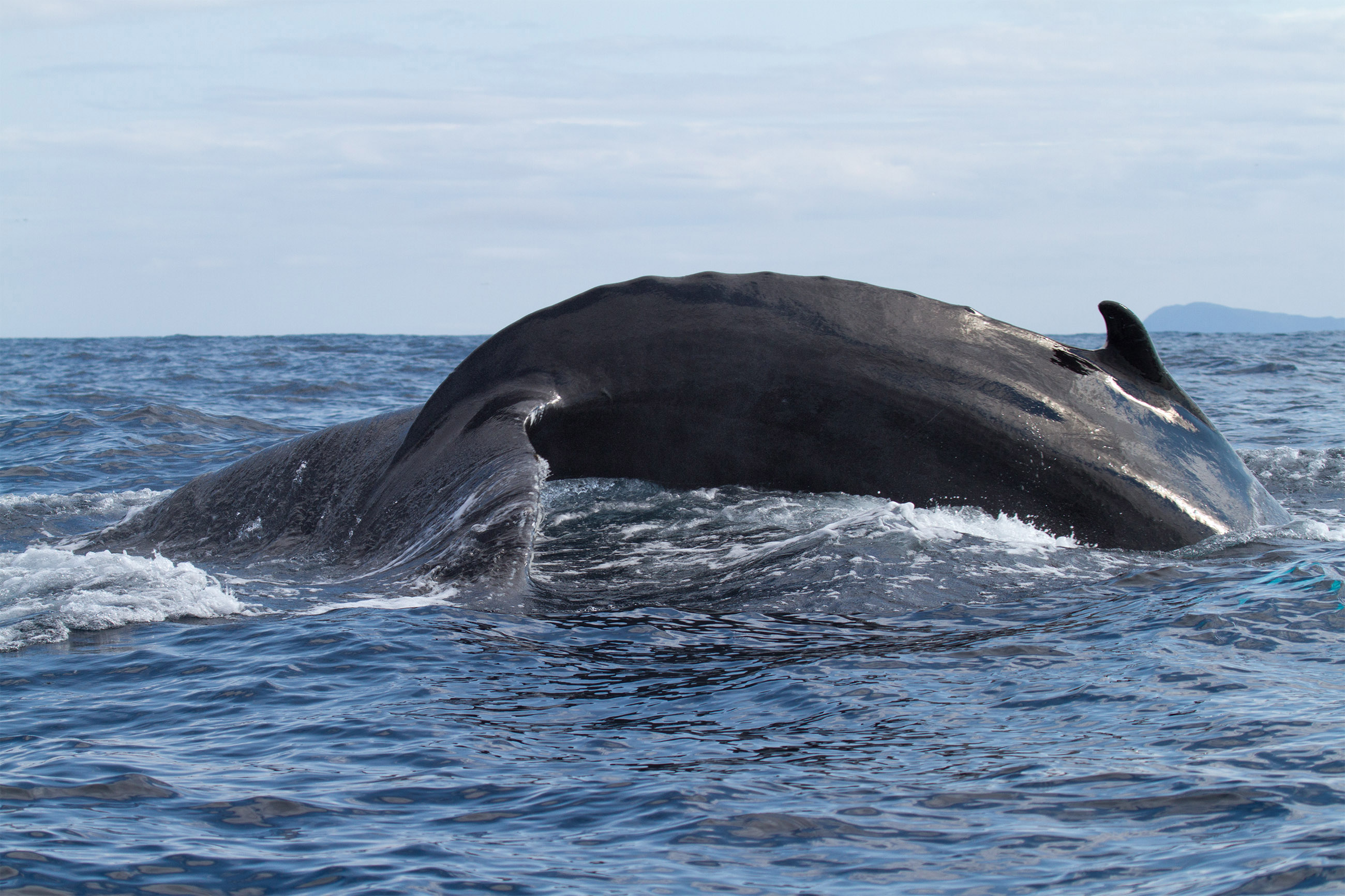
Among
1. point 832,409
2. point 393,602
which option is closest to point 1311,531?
point 832,409

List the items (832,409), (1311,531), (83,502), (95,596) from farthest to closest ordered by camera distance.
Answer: (83,502) → (1311,531) → (832,409) → (95,596)

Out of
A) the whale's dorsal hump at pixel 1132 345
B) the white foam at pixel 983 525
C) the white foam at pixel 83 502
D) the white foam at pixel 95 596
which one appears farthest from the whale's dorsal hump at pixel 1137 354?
the white foam at pixel 83 502

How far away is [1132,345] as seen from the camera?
655 cm

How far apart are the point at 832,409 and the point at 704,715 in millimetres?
2571

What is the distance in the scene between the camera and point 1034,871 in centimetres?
279

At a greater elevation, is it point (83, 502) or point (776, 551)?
point (776, 551)

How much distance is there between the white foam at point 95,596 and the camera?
5.29 meters

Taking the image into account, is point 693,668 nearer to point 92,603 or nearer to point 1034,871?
point 1034,871

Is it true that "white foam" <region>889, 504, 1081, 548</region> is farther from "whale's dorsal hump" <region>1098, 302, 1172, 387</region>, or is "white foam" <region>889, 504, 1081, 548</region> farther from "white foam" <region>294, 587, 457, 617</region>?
"white foam" <region>294, 587, 457, 617</region>

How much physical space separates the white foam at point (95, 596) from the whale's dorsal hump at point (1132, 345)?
15.4 ft

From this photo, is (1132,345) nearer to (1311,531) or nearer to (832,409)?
(1311,531)

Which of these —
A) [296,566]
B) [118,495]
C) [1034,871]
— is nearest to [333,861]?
[1034,871]

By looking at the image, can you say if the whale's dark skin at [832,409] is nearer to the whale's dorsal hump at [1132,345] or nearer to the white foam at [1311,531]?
the whale's dorsal hump at [1132,345]

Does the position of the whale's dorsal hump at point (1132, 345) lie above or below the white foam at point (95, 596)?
above
